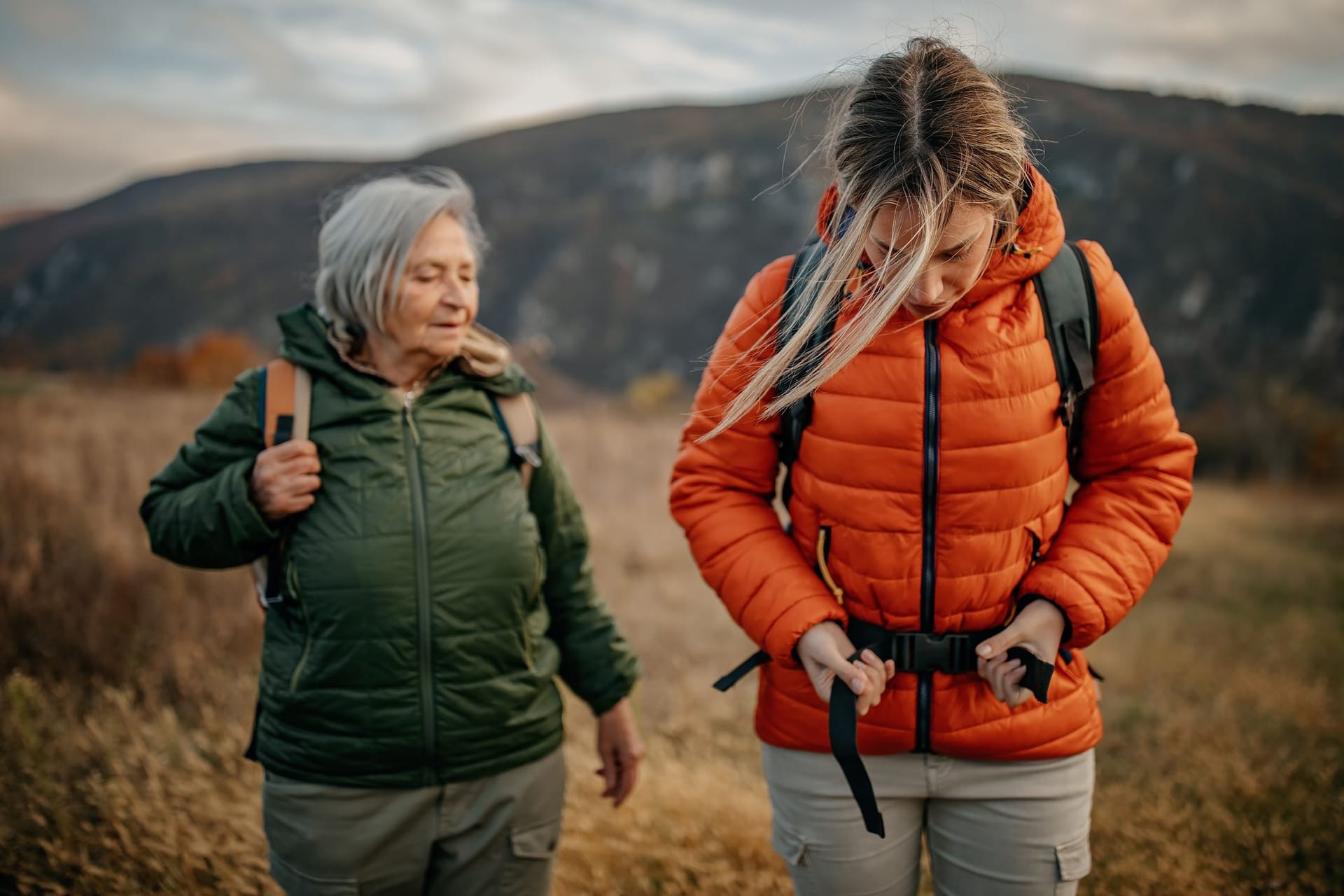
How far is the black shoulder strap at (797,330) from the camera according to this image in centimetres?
147

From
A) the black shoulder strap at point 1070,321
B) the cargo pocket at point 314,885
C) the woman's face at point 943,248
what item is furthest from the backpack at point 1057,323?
the cargo pocket at point 314,885

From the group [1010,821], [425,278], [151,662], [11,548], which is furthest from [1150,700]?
[11,548]

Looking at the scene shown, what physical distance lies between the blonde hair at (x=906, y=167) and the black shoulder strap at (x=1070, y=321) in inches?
5.9

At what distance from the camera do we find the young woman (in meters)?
1.38

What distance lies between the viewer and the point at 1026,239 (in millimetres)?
1444

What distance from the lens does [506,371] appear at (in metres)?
2.05

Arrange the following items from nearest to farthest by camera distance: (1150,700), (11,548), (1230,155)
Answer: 1. (11,548)
2. (1150,700)
3. (1230,155)

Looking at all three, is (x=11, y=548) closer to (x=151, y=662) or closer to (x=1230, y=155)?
(x=151, y=662)

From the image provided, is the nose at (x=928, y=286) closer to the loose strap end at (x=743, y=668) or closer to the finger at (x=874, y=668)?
the finger at (x=874, y=668)

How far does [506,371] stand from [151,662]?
10.3 ft

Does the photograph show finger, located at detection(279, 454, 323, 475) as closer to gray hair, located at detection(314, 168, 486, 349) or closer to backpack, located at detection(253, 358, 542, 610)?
backpack, located at detection(253, 358, 542, 610)

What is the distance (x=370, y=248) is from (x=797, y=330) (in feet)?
3.47

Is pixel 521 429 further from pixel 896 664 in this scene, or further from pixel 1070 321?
pixel 1070 321

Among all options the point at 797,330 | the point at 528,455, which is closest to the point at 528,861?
the point at 528,455
